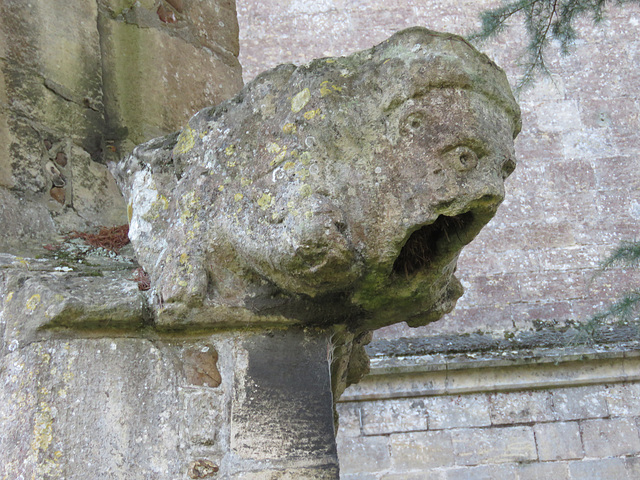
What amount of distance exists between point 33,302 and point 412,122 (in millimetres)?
857

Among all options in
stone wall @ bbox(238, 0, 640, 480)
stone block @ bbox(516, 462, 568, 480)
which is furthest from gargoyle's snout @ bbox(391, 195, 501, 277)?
stone block @ bbox(516, 462, 568, 480)

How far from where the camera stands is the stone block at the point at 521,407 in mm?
4559

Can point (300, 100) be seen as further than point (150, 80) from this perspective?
No

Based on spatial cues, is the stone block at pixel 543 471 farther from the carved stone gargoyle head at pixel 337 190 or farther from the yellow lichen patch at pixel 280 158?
the yellow lichen patch at pixel 280 158

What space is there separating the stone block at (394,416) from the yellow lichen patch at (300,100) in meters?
3.47

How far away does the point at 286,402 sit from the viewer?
146 centimetres

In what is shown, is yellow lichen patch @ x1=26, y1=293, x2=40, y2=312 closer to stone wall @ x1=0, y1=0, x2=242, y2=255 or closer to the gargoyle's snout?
stone wall @ x1=0, y1=0, x2=242, y2=255

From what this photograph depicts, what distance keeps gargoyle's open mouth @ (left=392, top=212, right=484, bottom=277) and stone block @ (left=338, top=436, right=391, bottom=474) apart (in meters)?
3.29

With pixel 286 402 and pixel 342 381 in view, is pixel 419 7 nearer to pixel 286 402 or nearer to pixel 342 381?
pixel 342 381

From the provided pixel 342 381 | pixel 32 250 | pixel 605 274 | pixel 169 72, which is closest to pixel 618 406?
pixel 605 274

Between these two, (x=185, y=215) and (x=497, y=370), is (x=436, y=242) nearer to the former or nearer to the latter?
(x=185, y=215)

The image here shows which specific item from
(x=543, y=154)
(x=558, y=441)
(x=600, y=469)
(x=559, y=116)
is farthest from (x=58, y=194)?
(x=559, y=116)

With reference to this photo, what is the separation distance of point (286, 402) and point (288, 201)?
43cm

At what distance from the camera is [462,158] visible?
4.42 feet
